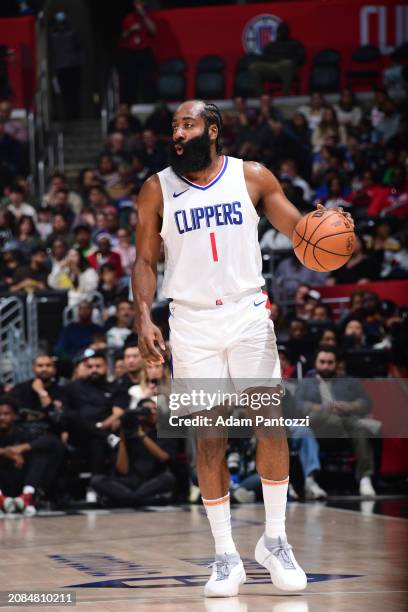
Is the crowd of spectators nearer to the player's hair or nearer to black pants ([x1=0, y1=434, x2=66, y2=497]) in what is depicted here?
black pants ([x1=0, y1=434, x2=66, y2=497])

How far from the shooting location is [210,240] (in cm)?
522

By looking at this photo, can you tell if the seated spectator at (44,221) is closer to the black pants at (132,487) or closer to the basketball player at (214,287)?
the black pants at (132,487)

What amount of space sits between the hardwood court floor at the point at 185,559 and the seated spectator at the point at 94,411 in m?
1.27

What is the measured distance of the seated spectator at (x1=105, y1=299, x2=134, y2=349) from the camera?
39.9ft

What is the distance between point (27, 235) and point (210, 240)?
10.1 metres

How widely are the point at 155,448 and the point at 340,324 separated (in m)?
2.70

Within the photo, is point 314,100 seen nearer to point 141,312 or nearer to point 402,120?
point 402,120

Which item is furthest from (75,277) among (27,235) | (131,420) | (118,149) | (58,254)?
(118,149)

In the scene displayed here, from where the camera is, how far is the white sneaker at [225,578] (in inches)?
197

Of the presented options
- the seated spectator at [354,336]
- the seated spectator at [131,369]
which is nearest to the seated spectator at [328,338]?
the seated spectator at [354,336]

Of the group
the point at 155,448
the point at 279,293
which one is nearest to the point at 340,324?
the point at 279,293

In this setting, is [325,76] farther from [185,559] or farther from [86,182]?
[185,559]

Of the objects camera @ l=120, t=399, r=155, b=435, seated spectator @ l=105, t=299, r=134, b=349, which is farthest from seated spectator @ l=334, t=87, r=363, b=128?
camera @ l=120, t=399, r=155, b=435

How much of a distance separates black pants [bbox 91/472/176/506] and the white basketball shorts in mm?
4827
